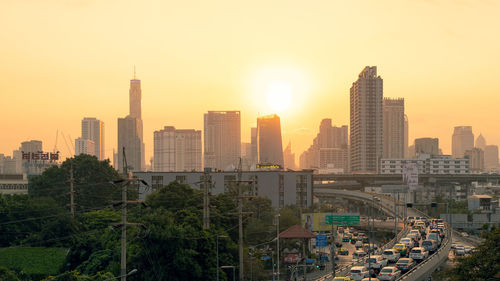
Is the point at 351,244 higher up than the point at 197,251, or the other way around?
the point at 197,251

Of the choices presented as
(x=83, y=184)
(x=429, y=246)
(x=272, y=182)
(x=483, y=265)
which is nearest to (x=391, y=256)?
(x=429, y=246)

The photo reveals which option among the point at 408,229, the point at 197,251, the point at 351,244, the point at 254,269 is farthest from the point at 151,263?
the point at 351,244

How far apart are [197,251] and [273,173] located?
106 m

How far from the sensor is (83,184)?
14975 centimetres

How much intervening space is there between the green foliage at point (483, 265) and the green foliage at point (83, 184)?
312 ft

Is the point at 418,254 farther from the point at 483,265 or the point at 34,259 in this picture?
the point at 34,259

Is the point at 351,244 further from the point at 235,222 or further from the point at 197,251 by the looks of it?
the point at 197,251

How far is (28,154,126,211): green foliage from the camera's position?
145500mm

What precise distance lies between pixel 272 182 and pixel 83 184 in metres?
51.1

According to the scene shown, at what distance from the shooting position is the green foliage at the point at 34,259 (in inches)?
3546

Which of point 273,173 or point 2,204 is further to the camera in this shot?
point 273,173

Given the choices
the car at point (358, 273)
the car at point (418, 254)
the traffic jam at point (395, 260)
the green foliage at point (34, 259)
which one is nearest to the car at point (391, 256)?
the traffic jam at point (395, 260)

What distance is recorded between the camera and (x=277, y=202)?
175 meters

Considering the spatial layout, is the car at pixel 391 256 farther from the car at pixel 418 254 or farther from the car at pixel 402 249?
the car at pixel 402 249
